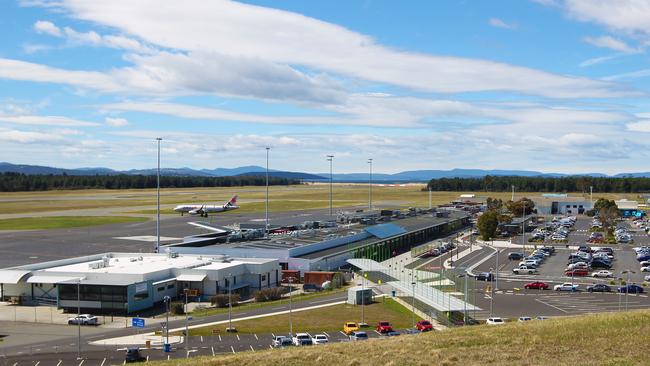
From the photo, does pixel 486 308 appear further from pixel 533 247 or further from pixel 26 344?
pixel 533 247

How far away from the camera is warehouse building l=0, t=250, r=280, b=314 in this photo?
54688 mm

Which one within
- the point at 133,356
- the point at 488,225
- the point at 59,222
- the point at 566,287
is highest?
Answer: the point at 488,225

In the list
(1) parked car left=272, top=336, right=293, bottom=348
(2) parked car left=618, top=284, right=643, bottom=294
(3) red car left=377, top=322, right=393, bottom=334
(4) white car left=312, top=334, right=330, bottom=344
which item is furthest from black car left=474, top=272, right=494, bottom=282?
(1) parked car left=272, top=336, right=293, bottom=348

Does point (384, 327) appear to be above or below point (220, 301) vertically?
above

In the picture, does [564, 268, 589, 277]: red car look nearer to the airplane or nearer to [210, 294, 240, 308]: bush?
[210, 294, 240, 308]: bush

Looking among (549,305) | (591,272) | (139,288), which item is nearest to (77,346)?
(139,288)

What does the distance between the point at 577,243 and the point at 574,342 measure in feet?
260

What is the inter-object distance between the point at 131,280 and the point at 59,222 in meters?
82.3

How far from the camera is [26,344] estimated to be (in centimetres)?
4219

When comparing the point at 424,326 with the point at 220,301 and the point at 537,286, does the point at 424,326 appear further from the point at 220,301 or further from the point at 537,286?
the point at 537,286

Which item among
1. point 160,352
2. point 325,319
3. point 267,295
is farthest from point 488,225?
point 160,352

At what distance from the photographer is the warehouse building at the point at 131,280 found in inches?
2153

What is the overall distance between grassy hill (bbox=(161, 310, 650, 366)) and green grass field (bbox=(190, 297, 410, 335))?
1607 centimetres

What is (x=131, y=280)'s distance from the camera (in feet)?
182
